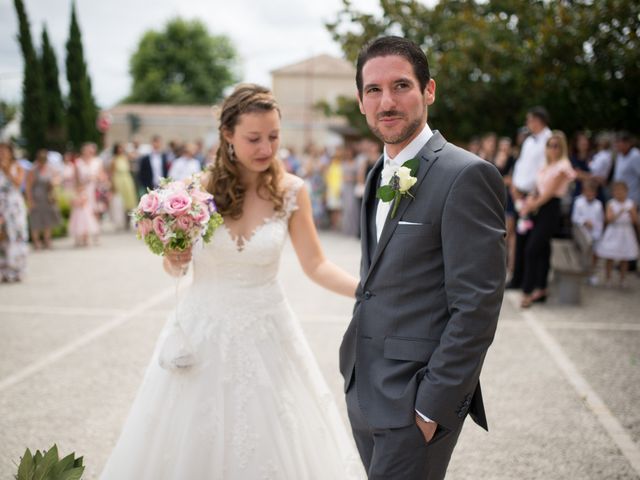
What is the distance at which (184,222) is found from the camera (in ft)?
8.65

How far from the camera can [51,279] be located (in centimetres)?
929

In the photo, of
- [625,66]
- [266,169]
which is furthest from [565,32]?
[266,169]

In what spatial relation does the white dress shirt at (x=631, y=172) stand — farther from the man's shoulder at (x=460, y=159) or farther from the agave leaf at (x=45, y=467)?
the agave leaf at (x=45, y=467)

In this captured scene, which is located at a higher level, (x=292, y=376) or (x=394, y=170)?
(x=394, y=170)

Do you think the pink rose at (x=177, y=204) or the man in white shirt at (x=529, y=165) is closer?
the pink rose at (x=177, y=204)

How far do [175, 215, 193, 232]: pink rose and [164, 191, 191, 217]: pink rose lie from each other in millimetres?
23

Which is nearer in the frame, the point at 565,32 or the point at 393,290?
the point at 393,290

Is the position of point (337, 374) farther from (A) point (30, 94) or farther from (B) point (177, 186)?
(A) point (30, 94)

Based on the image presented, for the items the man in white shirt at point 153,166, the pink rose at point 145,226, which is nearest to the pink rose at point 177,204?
the pink rose at point 145,226

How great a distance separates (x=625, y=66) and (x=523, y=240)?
158 inches

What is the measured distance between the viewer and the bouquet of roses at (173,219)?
263 cm

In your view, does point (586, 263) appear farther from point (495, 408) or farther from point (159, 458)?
point (159, 458)

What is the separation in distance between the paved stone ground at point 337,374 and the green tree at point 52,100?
1896 cm

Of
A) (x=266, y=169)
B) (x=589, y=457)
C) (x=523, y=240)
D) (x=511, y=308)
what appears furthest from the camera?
(x=523, y=240)
